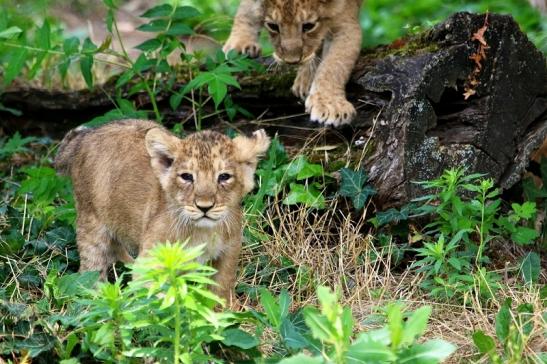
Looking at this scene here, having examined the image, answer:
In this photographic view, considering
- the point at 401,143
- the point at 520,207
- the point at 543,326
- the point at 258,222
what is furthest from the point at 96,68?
the point at 543,326

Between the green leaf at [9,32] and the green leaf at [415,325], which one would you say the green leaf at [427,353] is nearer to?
the green leaf at [415,325]

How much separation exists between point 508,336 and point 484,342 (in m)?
0.12

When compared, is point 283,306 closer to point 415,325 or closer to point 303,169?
point 415,325

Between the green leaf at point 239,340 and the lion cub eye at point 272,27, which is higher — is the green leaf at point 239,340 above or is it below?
below

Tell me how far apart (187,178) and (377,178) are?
4.52 feet

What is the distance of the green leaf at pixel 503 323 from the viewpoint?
189 inches

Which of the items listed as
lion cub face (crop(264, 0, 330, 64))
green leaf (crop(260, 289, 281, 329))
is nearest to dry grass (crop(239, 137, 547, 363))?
green leaf (crop(260, 289, 281, 329))

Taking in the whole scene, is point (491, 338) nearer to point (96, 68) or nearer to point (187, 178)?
point (187, 178)

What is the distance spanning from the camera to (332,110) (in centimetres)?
659

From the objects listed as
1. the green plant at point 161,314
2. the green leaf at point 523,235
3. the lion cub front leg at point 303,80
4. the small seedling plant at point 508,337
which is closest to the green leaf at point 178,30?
the lion cub front leg at point 303,80

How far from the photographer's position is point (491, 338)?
465 centimetres

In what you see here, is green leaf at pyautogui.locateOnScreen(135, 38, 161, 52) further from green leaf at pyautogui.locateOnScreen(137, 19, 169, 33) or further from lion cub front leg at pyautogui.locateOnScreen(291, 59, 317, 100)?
lion cub front leg at pyautogui.locateOnScreen(291, 59, 317, 100)

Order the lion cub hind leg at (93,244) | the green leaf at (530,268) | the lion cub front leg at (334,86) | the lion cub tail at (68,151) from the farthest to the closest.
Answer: the lion cub front leg at (334,86) → the lion cub tail at (68,151) → the lion cub hind leg at (93,244) → the green leaf at (530,268)

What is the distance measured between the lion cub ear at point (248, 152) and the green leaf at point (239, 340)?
1.16 meters
